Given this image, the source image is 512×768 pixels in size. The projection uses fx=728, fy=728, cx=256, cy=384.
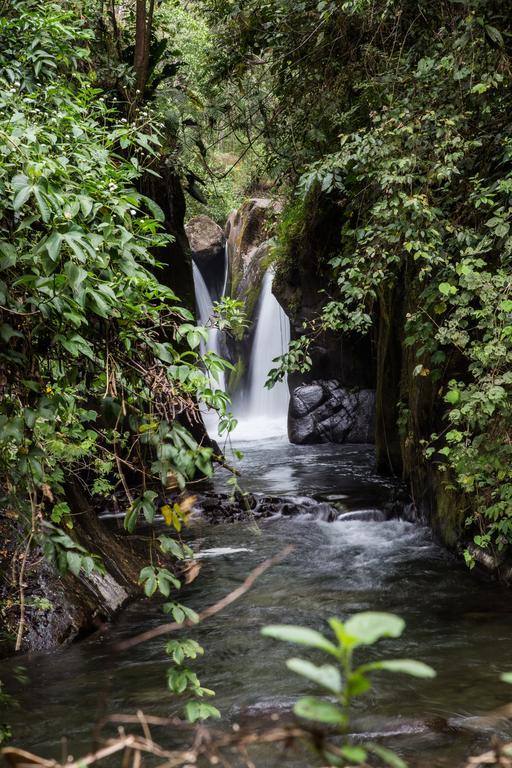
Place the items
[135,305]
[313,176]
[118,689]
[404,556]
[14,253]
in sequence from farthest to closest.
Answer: [404,556] → [313,176] → [118,689] → [135,305] → [14,253]

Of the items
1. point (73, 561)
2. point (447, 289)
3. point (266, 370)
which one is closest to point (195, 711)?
point (73, 561)

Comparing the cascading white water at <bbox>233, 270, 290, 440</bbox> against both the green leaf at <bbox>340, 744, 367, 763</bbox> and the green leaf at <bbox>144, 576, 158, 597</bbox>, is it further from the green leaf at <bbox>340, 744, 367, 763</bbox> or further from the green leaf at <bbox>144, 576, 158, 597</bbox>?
the green leaf at <bbox>340, 744, 367, 763</bbox>

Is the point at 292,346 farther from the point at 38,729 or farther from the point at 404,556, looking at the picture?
the point at 38,729

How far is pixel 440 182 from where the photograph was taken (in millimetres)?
6309

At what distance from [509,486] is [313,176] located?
330 centimetres

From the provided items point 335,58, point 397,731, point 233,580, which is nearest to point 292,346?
point 233,580

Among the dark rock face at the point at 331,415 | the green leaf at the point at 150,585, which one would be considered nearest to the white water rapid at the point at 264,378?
the dark rock face at the point at 331,415

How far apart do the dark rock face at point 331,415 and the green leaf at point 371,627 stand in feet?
46.7

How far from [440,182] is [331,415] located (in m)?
9.53

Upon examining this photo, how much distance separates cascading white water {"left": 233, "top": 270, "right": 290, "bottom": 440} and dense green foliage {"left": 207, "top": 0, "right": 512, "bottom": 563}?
10.4 m

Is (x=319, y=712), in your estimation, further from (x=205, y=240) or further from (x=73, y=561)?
(x=205, y=240)

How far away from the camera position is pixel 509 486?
5.42m

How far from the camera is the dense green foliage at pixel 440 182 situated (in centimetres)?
554

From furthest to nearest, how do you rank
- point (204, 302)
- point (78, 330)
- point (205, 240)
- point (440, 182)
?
point (205, 240) < point (204, 302) < point (440, 182) < point (78, 330)
